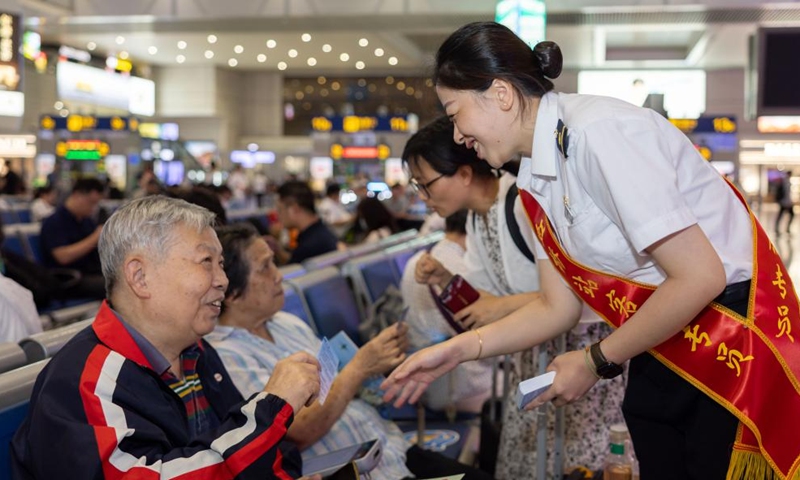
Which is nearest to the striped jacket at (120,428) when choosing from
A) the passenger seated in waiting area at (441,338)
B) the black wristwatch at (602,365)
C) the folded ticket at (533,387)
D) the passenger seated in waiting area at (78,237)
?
the folded ticket at (533,387)

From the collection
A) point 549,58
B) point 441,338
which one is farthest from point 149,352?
point 441,338

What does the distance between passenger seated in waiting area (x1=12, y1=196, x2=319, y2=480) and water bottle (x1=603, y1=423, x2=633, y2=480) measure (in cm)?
86

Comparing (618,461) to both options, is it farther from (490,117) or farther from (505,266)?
(490,117)

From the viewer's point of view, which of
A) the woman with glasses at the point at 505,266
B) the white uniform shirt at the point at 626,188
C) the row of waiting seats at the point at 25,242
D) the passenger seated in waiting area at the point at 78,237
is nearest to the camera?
the white uniform shirt at the point at 626,188

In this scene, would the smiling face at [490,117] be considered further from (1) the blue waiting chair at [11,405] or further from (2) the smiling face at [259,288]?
(2) the smiling face at [259,288]

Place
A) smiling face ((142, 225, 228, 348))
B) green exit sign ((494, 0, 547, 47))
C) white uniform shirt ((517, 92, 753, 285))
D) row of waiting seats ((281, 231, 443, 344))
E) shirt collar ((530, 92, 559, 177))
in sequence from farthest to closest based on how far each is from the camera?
green exit sign ((494, 0, 547, 47)), row of waiting seats ((281, 231, 443, 344)), smiling face ((142, 225, 228, 348)), shirt collar ((530, 92, 559, 177)), white uniform shirt ((517, 92, 753, 285))

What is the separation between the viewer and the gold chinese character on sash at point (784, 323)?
1.68m

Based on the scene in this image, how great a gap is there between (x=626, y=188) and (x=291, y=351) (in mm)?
1688

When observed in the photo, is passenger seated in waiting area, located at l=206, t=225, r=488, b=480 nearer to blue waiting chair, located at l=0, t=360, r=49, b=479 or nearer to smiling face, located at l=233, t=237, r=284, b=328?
smiling face, located at l=233, t=237, r=284, b=328

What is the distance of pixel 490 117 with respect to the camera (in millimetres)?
1841

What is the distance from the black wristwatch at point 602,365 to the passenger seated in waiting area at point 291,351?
928mm

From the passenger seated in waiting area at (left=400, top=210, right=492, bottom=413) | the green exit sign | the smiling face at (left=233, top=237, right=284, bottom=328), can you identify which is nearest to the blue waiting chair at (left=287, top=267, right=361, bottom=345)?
the passenger seated in waiting area at (left=400, top=210, right=492, bottom=413)

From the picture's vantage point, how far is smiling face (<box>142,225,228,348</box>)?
6.23 feet

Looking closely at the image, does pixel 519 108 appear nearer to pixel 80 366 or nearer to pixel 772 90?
pixel 80 366
